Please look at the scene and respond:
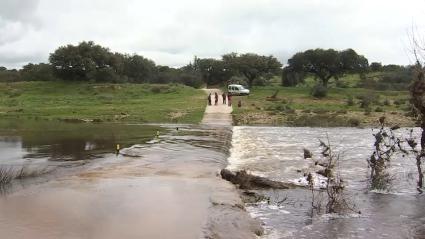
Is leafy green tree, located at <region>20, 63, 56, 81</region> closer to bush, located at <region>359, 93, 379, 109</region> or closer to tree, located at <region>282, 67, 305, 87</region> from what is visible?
tree, located at <region>282, 67, 305, 87</region>

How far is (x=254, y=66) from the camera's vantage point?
7800 centimetres

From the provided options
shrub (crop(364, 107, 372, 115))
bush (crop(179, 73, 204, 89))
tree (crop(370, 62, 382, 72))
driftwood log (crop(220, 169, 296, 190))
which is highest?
tree (crop(370, 62, 382, 72))

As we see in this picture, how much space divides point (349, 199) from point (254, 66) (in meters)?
→ 64.8

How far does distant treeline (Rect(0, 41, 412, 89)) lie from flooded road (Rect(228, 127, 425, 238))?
1706 inches

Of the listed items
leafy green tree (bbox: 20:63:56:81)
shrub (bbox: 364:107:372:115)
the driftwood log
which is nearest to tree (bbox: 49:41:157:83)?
leafy green tree (bbox: 20:63:56:81)

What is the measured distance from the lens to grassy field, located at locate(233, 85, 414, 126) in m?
42.2

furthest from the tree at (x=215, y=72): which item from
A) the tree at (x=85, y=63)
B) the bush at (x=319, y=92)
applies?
the bush at (x=319, y=92)

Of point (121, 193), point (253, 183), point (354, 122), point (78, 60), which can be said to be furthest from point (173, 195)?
point (78, 60)

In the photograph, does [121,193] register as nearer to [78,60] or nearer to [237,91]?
[237,91]

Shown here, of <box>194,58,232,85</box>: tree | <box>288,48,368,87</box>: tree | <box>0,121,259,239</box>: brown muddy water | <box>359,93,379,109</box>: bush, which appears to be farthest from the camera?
<box>194,58,232,85</box>: tree

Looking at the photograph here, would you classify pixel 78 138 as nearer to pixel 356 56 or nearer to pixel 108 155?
pixel 108 155

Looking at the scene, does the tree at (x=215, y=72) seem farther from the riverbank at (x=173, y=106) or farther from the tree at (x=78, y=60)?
the tree at (x=78, y=60)

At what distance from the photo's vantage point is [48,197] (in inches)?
535

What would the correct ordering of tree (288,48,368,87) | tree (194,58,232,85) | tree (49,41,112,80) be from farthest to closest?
tree (194,58,232,85) < tree (288,48,368,87) < tree (49,41,112,80)
